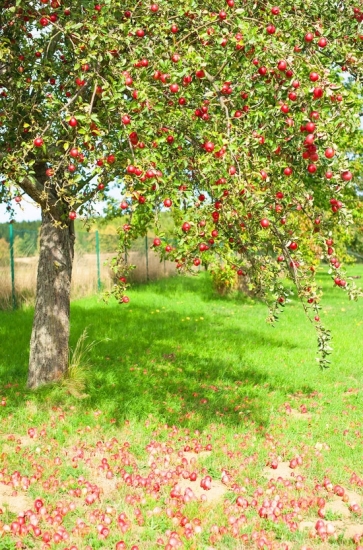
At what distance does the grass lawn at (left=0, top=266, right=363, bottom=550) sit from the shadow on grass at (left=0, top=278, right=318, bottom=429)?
32mm

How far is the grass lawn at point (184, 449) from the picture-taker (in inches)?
163

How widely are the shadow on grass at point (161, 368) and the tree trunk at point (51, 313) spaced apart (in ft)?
1.07

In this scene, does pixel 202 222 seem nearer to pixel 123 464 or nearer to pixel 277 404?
pixel 123 464

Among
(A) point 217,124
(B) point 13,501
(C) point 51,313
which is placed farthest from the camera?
(C) point 51,313

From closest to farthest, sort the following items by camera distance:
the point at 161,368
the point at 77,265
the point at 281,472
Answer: the point at 281,472, the point at 161,368, the point at 77,265

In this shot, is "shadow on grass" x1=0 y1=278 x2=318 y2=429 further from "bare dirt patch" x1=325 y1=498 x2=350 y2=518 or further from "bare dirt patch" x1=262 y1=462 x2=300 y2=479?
"bare dirt patch" x1=325 y1=498 x2=350 y2=518

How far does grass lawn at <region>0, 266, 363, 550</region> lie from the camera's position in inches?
163

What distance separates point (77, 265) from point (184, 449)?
12.0 metres

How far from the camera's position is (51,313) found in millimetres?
7348

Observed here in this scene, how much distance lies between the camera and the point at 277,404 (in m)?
7.18

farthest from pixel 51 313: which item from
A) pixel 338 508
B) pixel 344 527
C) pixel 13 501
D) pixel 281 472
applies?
pixel 344 527

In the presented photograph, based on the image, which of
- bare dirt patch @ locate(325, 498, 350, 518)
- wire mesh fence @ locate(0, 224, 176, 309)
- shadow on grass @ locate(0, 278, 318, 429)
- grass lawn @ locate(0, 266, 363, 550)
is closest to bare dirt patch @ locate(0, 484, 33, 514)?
grass lawn @ locate(0, 266, 363, 550)

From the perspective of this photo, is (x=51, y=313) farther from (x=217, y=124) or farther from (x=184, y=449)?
(x=217, y=124)

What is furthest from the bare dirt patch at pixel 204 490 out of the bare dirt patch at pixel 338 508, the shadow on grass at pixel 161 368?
the shadow on grass at pixel 161 368
